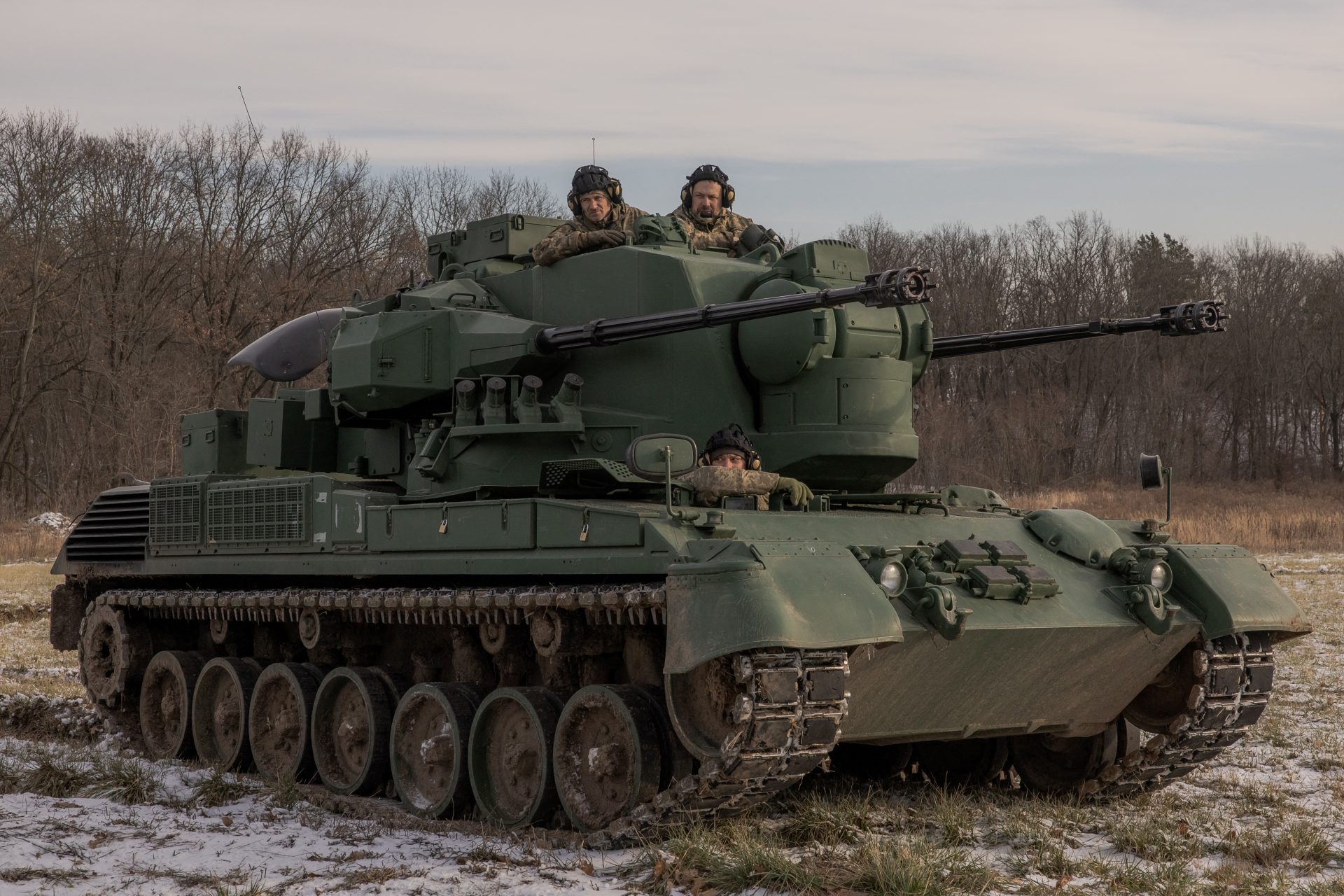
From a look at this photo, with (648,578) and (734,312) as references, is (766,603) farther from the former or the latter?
(734,312)

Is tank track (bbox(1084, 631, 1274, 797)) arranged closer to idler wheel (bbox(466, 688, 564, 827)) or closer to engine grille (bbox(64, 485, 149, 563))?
idler wheel (bbox(466, 688, 564, 827))

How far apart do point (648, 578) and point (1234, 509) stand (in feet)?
112

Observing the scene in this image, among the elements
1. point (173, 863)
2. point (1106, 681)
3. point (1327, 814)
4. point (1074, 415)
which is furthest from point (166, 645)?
point (1074, 415)

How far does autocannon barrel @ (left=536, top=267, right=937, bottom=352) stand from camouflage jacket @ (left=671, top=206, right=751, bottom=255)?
1458mm

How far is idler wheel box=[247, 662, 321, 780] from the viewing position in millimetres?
10586

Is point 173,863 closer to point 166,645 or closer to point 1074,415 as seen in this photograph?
point 166,645

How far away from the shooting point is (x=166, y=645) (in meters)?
12.7

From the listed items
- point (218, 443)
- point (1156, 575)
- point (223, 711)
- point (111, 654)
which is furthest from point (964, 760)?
point (111, 654)

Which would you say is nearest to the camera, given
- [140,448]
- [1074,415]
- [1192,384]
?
[140,448]

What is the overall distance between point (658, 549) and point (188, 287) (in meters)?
36.4

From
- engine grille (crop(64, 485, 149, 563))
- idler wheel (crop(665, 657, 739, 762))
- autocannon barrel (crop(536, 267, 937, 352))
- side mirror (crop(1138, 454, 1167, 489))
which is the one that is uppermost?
autocannon barrel (crop(536, 267, 937, 352))

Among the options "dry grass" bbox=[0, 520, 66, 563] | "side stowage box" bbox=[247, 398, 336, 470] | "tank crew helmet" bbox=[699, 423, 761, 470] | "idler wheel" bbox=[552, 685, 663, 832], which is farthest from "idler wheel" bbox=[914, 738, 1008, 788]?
"dry grass" bbox=[0, 520, 66, 563]

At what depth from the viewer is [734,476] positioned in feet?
28.2

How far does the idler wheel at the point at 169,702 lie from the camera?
39.1ft
